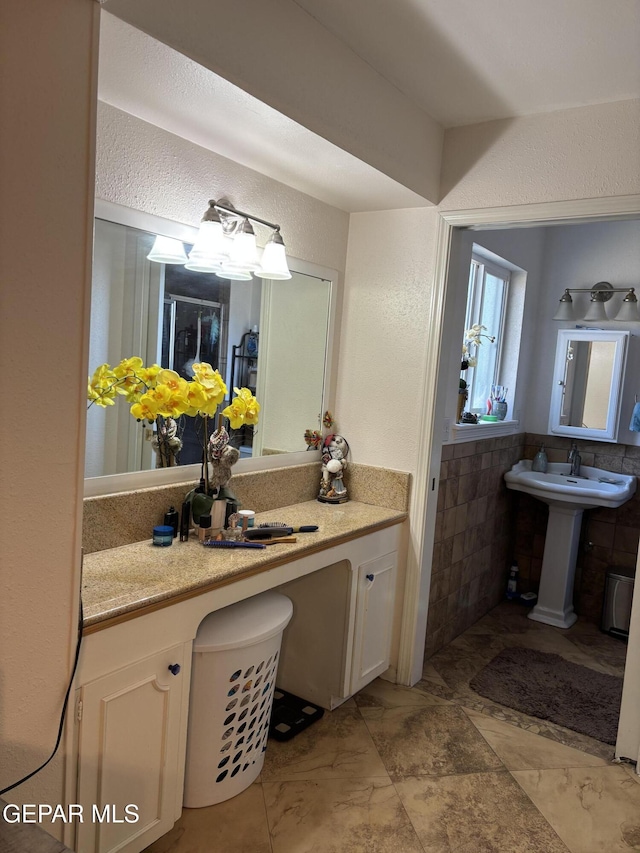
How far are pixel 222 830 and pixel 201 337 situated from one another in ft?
5.19

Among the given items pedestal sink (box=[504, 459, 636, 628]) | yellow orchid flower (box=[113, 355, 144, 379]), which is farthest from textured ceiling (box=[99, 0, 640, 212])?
pedestal sink (box=[504, 459, 636, 628])

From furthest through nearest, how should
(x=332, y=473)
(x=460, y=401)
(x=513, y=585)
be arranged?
1. (x=513, y=585)
2. (x=460, y=401)
3. (x=332, y=473)

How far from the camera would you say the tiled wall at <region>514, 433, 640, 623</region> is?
12.6 feet

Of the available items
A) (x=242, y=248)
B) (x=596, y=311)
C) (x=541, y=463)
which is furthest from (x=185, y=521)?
(x=596, y=311)

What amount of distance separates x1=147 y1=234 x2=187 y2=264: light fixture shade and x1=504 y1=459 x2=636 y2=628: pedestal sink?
96.8 inches

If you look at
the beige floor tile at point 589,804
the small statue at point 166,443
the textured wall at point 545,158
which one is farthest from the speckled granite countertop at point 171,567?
the textured wall at point 545,158

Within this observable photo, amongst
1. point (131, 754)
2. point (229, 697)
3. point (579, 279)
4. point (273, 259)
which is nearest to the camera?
point (131, 754)

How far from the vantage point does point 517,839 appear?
6.68 feet

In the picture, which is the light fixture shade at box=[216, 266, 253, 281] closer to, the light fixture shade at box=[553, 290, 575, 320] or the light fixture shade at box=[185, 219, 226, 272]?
the light fixture shade at box=[185, 219, 226, 272]

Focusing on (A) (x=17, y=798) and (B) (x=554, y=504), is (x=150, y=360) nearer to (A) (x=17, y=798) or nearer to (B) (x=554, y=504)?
(A) (x=17, y=798)

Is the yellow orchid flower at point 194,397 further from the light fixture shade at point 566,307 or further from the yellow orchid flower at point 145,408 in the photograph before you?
the light fixture shade at point 566,307

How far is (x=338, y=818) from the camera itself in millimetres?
2066

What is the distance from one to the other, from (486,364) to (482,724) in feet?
7.01

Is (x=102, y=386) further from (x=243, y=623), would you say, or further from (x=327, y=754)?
(x=327, y=754)
